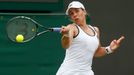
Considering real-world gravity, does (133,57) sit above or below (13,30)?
below

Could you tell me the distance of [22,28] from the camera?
6.56m

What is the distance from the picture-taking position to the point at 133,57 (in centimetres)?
977

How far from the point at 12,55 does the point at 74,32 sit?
85.0 inches

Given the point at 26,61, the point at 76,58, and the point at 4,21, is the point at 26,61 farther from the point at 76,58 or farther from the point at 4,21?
the point at 76,58

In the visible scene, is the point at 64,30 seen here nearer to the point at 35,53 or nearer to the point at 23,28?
the point at 23,28

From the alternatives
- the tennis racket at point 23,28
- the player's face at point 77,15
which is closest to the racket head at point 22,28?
the tennis racket at point 23,28

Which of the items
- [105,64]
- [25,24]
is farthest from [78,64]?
[105,64]

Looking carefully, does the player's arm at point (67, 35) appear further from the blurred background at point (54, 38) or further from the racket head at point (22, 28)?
the blurred background at point (54, 38)

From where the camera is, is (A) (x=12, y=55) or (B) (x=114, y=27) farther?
(B) (x=114, y=27)

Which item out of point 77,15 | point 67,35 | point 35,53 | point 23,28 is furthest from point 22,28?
point 35,53

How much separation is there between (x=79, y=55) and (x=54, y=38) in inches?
79.8

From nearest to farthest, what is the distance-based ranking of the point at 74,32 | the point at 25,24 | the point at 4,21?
the point at 74,32 < the point at 25,24 < the point at 4,21

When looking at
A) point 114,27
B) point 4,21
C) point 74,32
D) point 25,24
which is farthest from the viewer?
point 114,27

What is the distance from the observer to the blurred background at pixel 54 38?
8.08 metres
